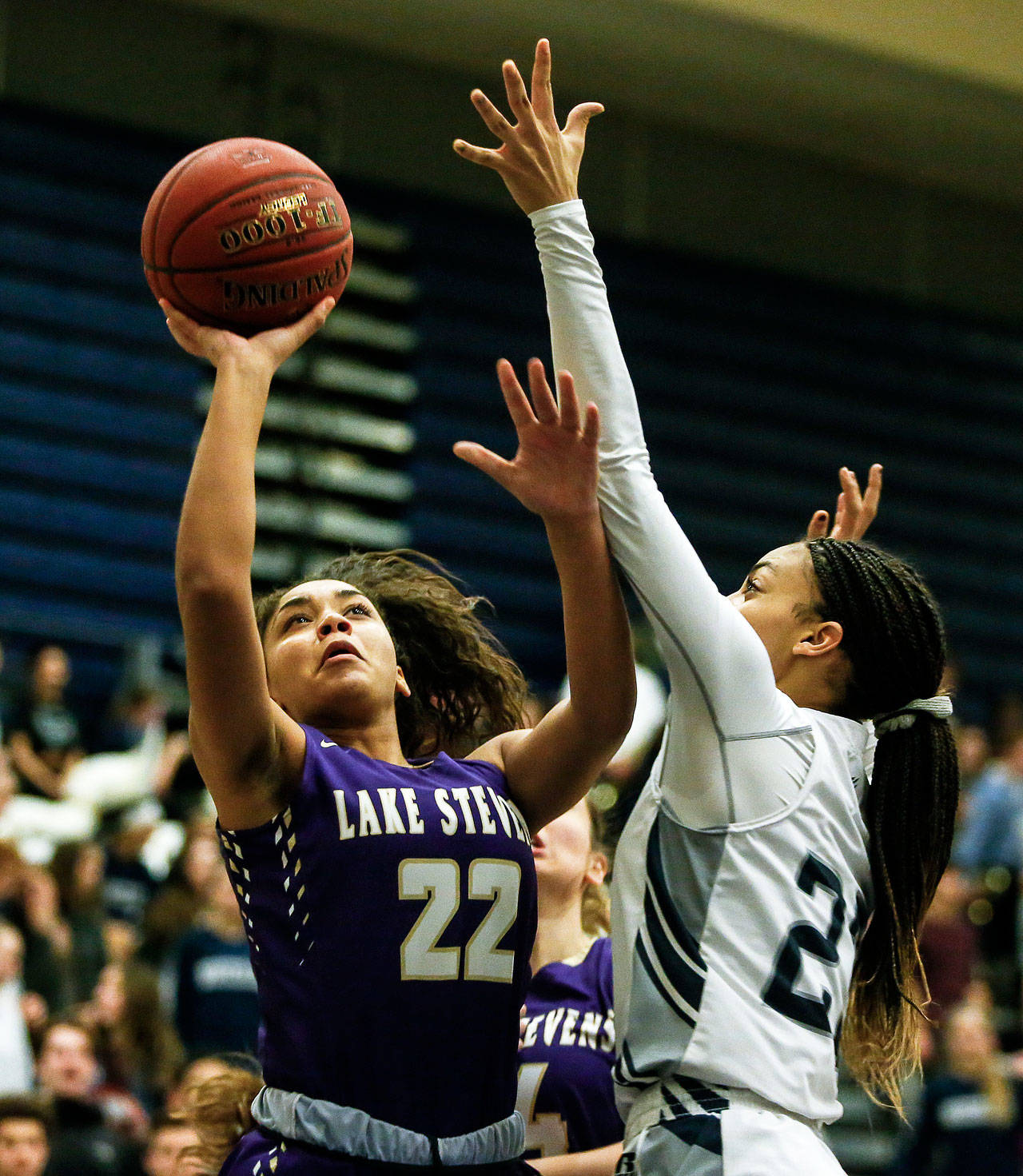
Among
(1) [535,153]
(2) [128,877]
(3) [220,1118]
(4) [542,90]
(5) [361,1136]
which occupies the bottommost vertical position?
(2) [128,877]

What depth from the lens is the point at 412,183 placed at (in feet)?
38.1

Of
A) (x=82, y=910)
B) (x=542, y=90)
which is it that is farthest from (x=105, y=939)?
(x=542, y=90)

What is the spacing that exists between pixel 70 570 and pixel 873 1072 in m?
7.97

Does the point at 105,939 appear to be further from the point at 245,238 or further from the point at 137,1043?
the point at 245,238

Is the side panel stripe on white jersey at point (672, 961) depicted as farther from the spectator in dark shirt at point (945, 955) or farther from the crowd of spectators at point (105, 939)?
the spectator in dark shirt at point (945, 955)

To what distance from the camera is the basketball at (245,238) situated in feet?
9.18

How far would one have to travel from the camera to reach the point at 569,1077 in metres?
3.38

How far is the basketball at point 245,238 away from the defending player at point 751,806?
0.33 meters

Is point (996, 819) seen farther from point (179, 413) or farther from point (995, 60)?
point (179, 413)

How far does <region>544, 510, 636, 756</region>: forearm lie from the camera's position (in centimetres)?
271

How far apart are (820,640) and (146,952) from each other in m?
5.26

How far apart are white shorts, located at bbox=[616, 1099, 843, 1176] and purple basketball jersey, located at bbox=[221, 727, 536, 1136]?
0.90 ft

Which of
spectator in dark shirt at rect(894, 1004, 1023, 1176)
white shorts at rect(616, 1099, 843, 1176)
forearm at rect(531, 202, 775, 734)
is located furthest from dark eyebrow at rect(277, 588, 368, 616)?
spectator in dark shirt at rect(894, 1004, 1023, 1176)

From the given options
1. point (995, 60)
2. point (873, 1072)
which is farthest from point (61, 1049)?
point (995, 60)
